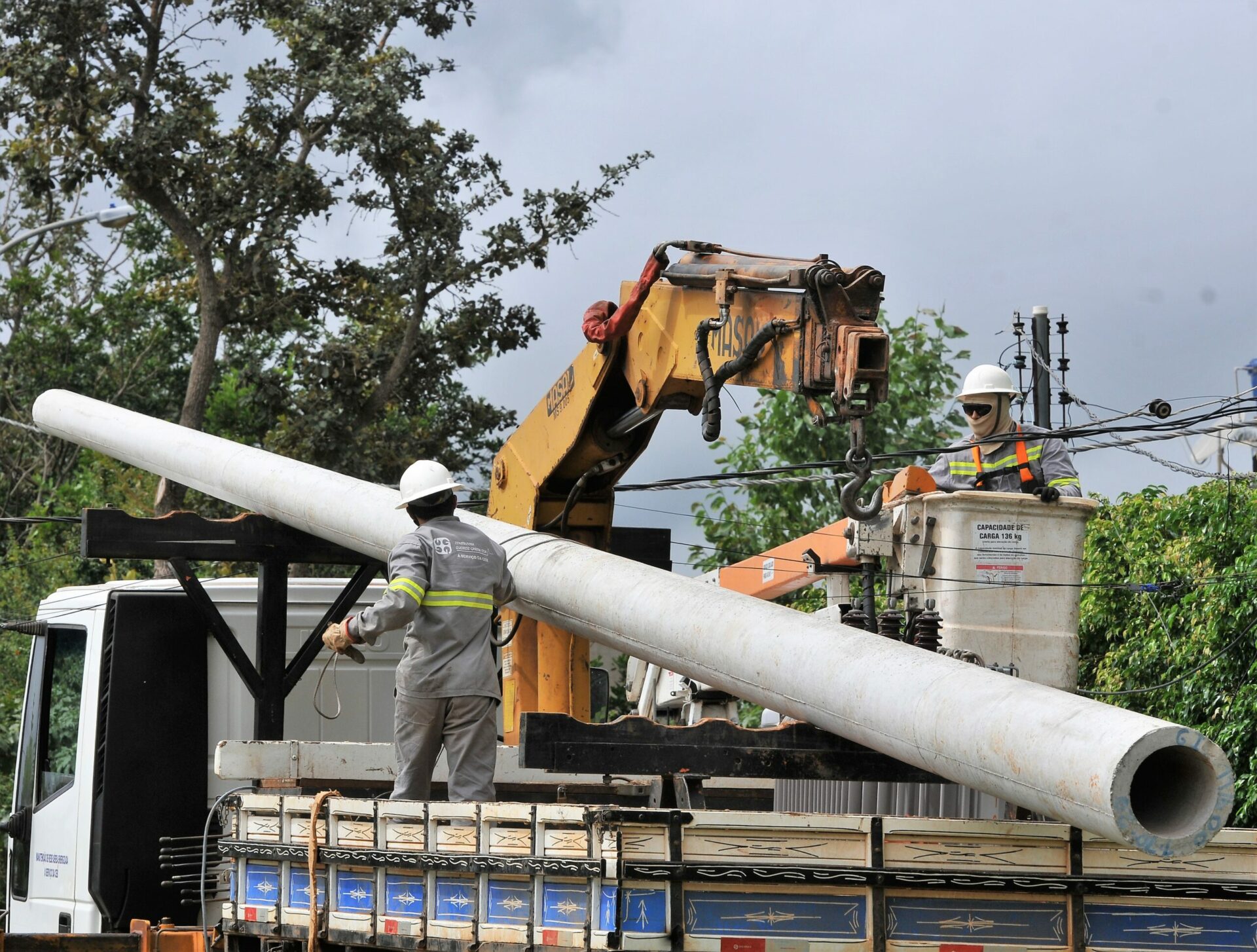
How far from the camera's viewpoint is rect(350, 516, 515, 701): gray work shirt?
6.78 metres

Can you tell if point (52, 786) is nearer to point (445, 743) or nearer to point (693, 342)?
point (445, 743)

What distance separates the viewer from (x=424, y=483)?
23.9 feet

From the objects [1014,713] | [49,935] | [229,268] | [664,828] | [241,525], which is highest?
[229,268]

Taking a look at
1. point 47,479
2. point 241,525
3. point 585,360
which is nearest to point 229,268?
point 47,479

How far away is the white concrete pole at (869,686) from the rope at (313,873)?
1.63 m

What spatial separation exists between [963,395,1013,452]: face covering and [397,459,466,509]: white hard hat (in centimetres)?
290

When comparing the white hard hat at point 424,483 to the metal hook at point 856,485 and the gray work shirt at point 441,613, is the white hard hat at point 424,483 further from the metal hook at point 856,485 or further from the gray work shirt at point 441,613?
the metal hook at point 856,485

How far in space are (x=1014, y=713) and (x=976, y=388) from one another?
12.6 feet

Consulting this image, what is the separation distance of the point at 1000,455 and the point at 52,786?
5.45m

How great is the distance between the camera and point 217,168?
22.7 m

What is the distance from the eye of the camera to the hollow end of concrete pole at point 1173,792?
4.56 m

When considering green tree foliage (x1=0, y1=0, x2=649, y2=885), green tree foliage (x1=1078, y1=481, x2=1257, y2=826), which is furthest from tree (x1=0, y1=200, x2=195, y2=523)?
green tree foliage (x1=1078, y1=481, x2=1257, y2=826)

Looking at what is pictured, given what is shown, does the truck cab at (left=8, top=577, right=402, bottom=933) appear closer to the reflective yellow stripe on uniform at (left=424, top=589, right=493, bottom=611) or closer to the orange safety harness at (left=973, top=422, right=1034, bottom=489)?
the reflective yellow stripe on uniform at (left=424, top=589, right=493, bottom=611)

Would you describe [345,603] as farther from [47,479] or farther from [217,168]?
[47,479]
